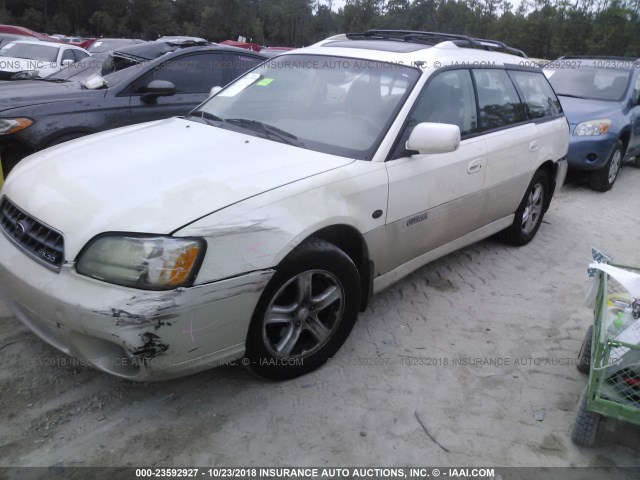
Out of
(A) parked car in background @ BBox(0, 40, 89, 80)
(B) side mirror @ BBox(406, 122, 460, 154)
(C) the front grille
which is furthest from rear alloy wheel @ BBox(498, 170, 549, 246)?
(A) parked car in background @ BBox(0, 40, 89, 80)

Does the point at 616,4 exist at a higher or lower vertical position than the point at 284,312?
higher

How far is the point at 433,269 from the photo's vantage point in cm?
435

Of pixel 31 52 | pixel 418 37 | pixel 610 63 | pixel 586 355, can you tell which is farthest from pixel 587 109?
pixel 31 52

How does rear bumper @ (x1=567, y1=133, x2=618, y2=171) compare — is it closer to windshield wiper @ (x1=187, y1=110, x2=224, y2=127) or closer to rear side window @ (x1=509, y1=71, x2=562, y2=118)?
rear side window @ (x1=509, y1=71, x2=562, y2=118)

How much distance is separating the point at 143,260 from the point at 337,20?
2047 inches

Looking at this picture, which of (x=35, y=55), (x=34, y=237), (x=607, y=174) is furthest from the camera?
(x=35, y=55)

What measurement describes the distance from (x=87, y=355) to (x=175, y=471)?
620 millimetres

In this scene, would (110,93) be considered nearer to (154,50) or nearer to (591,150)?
(154,50)

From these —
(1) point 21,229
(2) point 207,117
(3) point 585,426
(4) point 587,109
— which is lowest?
(3) point 585,426

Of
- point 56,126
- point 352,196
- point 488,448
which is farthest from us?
point 56,126

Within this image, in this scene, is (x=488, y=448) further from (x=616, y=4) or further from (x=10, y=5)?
(x=10, y=5)

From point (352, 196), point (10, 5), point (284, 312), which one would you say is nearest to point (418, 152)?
point (352, 196)

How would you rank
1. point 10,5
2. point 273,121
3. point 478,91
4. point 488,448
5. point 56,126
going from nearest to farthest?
point 488,448, point 273,121, point 478,91, point 56,126, point 10,5

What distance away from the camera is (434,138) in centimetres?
296
